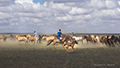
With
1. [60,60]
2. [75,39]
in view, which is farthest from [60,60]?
[75,39]

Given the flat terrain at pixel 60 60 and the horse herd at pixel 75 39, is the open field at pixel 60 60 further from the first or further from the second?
the horse herd at pixel 75 39

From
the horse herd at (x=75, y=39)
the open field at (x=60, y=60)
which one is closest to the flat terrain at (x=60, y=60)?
the open field at (x=60, y=60)

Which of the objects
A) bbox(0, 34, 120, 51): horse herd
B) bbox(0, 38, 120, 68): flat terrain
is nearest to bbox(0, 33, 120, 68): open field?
bbox(0, 38, 120, 68): flat terrain

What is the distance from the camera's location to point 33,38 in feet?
97.0

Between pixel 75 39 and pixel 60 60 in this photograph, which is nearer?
pixel 60 60

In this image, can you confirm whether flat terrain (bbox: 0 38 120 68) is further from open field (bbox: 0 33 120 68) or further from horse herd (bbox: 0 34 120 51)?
horse herd (bbox: 0 34 120 51)

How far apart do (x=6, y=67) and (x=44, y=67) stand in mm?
2396

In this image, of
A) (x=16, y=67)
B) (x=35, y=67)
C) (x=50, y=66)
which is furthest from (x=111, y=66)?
(x=16, y=67)

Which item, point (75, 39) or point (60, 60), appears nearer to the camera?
point (60, 60)

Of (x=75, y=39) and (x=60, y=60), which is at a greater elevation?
(x=60, y=60)

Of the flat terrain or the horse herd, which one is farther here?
the horse herd

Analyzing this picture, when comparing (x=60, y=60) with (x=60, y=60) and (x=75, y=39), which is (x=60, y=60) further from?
(x=75, y=39)

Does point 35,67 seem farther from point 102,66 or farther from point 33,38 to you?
point 33,38

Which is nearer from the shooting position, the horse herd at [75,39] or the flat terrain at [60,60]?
the flat terrain at [60,60]
